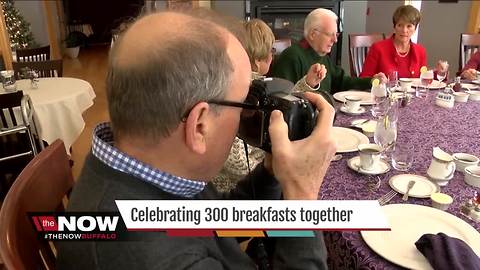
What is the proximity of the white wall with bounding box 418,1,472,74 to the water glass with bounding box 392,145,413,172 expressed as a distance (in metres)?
3.63

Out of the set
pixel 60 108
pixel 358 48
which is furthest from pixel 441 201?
pixel 358 48

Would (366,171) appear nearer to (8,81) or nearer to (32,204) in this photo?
(32,204)

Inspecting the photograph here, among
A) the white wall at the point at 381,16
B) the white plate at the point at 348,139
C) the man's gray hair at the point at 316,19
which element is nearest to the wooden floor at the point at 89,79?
the man's gray hair at the point at 316,19

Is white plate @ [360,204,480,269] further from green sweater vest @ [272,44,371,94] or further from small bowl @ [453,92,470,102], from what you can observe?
green sweater vest @ [272,44,371,94]

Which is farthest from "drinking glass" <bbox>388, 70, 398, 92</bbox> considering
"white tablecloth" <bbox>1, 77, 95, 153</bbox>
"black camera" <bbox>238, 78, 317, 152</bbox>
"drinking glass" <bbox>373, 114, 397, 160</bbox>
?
"white tablecloth" <bbox>1, 77, 95, 153</bbox>

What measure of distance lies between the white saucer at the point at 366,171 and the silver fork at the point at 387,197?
0.37ft

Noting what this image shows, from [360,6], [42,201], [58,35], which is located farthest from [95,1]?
[42,201]

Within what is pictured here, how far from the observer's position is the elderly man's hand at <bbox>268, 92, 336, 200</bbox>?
723mm

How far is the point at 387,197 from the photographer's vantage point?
1.11m

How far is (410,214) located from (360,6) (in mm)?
3987

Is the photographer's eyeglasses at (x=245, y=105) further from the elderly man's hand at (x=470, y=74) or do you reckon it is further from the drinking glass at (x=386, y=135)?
the elderly man's hand at (x=470, y=74)

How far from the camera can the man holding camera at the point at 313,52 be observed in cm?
224

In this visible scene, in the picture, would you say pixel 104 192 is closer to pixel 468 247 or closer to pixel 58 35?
pixel 468 247

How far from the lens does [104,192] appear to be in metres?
0.62
